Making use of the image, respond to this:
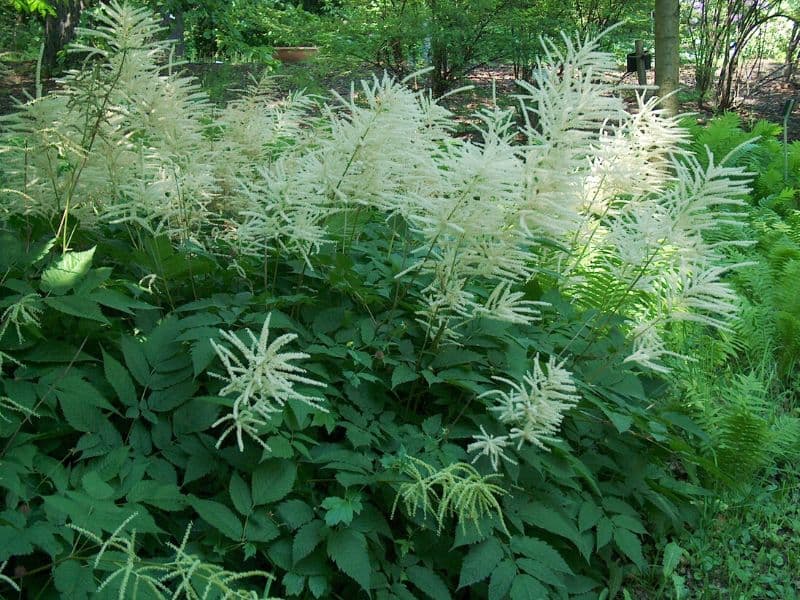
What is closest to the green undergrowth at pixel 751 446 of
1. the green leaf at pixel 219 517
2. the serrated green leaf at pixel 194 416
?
the green leaf at pixel 219 517

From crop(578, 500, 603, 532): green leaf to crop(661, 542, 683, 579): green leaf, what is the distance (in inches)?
19.1

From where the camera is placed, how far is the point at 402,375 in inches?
97.2

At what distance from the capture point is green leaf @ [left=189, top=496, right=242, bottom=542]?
212 centimetres

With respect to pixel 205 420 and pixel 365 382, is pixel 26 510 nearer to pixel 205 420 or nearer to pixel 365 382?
pixel 205 420

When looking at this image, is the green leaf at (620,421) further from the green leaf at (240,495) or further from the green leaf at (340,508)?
the green leaf at (240,495)

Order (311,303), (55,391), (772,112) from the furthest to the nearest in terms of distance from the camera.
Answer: (772,112), (311,303), (55,391)

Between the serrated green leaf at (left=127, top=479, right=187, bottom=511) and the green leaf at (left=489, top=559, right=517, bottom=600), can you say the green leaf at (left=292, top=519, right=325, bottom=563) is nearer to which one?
the serrated green leaf at (left=127, top=479, right=187, bottom=511)

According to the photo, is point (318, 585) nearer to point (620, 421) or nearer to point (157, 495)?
point (157, 495)

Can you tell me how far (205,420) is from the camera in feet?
7.61

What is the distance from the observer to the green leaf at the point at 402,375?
2428 mm

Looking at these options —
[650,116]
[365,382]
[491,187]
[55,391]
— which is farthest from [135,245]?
[650,116]

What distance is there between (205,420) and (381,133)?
108cm

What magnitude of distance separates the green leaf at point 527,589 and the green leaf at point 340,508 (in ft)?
1.70

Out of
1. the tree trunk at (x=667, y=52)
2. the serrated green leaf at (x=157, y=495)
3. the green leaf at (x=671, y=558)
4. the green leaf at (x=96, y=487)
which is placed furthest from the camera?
the tree trunk at (x=667, y=52)
